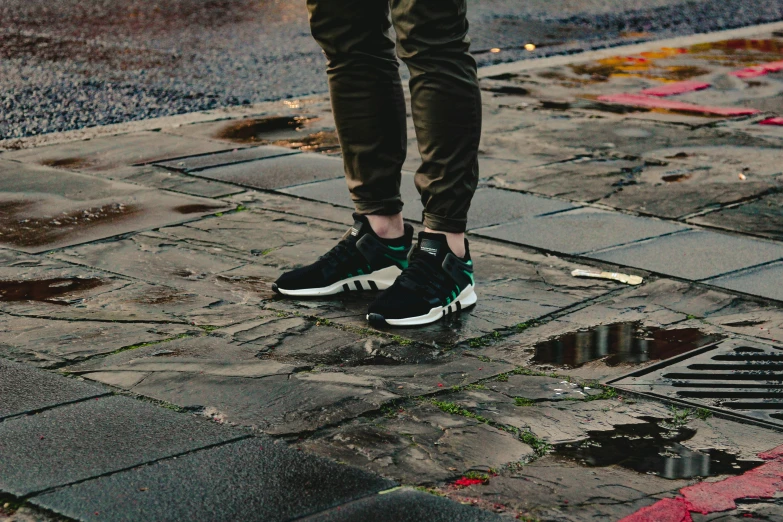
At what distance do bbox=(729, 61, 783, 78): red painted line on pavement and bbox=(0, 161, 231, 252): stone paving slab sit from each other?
4.08m

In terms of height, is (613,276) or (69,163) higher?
(69,163)

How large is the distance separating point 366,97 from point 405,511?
1449mm

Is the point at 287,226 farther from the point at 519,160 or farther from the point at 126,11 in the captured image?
the point at 126,11

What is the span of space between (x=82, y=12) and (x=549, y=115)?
5.11 metres

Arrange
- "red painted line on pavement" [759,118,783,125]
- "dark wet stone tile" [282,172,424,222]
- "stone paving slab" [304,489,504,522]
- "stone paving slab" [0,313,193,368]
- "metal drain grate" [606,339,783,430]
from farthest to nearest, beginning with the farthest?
"red painted line on pavement" [759,118,783,125] < "dark wet stone tile" [282,172,424,222] < "stone paving slab" [0,313,193,368] < "metal drain grate" [606,339,783,430] < "stone paving slab" [304,489,504,522]

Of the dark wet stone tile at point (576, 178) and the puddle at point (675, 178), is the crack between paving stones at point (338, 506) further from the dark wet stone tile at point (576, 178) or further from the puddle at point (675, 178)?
the puddle at point (675, 178)

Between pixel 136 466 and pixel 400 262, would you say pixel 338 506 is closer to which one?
pixel 136 466

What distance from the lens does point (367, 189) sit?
3.10 m

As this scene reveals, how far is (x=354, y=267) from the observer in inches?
122

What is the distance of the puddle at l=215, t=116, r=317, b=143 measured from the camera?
16.7 feet

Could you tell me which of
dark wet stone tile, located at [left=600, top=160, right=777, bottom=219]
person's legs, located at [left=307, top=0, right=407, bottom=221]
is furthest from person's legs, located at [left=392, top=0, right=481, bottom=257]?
dark wet stone tile, located at [left=600, top=160, right=777, bottom=219]

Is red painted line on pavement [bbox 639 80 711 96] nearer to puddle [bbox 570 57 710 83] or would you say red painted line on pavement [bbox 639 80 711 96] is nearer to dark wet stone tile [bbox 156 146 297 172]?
puddle [bbox 570 57 710 83]

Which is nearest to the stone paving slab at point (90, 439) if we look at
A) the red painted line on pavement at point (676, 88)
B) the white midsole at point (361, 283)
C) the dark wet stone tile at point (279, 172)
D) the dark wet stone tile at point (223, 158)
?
the white midsole at point (361, 283)

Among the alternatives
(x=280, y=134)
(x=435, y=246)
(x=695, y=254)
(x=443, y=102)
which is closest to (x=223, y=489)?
(x=435, y=246)
